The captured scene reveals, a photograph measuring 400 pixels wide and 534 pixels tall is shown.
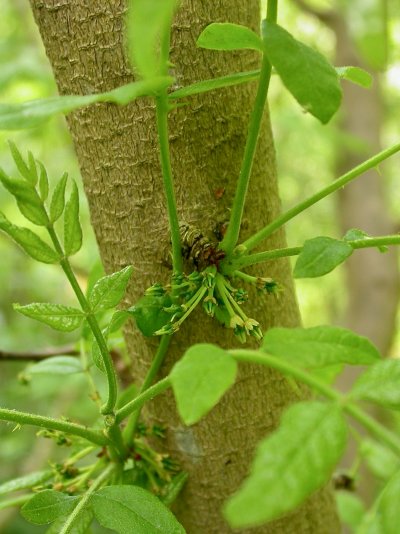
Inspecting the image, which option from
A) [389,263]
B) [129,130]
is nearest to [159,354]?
[129,130]

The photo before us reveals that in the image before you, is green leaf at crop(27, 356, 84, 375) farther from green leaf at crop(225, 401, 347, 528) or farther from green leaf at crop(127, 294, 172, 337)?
green leaf at crop(225, 401, 347, 528)

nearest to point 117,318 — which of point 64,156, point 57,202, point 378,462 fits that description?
point 57,202

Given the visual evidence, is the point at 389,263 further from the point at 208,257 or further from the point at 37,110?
the point at 37,110

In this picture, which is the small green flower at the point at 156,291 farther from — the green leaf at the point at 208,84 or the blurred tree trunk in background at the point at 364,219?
the blurred tree trunk in background at the point at 364,219

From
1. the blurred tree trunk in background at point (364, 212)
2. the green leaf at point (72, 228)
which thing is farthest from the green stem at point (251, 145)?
the blurred tree trunk in background at point (364, 212)

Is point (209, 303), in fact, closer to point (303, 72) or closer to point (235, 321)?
point (235, 321)

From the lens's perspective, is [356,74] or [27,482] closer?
[356,74]

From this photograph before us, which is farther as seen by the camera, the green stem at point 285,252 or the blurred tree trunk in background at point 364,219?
the blurred tree trunk in background at point 364,219

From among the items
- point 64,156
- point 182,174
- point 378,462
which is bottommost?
point 378,462
